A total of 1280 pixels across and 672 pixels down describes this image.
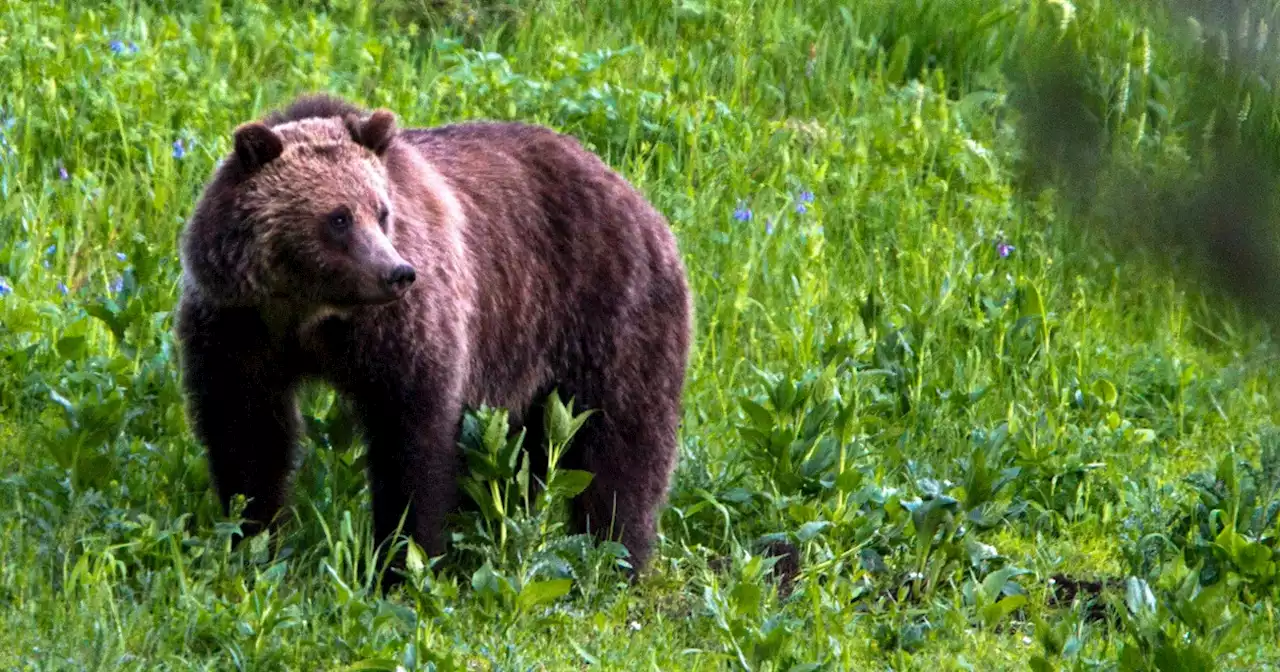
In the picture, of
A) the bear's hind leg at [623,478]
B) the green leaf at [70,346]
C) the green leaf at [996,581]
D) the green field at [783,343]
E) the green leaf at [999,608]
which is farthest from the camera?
the green leaf at [70,346]

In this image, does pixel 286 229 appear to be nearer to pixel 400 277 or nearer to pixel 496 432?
pixel 400 277

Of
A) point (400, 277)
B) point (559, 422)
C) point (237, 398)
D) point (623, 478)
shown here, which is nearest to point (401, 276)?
point (400, 277)

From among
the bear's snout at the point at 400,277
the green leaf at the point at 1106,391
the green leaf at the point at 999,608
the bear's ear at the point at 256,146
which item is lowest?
the green leaf at the point at 1106,391

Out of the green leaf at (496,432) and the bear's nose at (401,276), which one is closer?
the bear's nose at (401,276)

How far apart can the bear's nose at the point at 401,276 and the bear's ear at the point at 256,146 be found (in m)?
0.52

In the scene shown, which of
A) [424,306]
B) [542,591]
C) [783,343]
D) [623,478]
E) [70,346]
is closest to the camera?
[542,591]

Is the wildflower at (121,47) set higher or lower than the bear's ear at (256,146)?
lower

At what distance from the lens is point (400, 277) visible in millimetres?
4266

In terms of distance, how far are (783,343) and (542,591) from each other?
228 centimetres

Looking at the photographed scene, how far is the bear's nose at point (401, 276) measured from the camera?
14.0 ft

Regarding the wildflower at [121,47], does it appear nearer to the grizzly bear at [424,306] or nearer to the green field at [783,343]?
the green field at [783,343]

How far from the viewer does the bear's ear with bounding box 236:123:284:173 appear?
4.42 meters

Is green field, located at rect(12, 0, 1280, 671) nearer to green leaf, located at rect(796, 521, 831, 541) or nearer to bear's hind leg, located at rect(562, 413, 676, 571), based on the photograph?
green leaf, located at rect(796, 521, 831, 541)

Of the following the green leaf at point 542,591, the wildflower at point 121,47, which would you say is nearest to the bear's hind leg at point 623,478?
the green leaf at point 542,591
